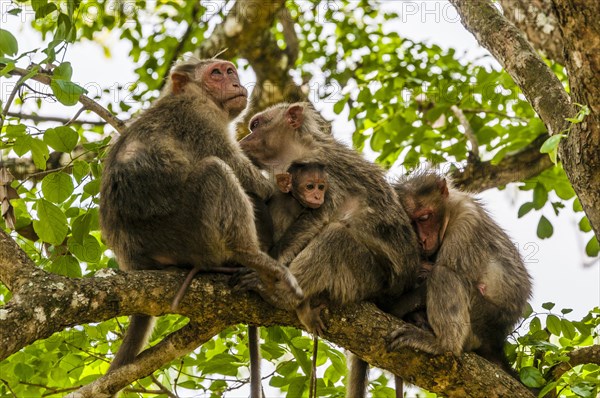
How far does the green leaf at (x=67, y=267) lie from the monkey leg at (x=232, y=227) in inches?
40.5

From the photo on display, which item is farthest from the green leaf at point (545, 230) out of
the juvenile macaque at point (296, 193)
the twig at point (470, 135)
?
the juvenile macaque at point (296, 193)

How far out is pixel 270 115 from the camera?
6.75 metres

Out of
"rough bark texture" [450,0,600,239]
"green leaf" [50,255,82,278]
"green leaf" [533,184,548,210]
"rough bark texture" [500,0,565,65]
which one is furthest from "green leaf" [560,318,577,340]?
"green leaf" [50,255,82,278]

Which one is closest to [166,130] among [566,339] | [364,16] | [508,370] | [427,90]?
[508,370]

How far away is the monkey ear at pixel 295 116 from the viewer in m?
6.62

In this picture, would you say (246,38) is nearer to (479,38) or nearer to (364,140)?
(364,140)

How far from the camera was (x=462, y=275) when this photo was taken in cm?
557

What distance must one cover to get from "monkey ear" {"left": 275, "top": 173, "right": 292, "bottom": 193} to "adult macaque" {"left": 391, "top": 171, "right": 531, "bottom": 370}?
0.97 meters

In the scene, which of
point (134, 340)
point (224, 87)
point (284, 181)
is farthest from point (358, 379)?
point (224, 87)

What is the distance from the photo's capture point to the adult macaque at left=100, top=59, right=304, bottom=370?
16.8 ft

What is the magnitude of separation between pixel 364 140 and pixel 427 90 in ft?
2.85

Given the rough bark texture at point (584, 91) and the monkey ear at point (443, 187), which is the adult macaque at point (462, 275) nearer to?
the monkey ear at point (443, 187)

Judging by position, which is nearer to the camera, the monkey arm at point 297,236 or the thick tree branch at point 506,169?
the monkey arm at point 297,236

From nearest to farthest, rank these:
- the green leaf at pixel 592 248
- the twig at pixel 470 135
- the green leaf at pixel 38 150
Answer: the green leaf at pixel 38 150 → the green leaf at pixel 592 248 → the twig at pixel 470 135
